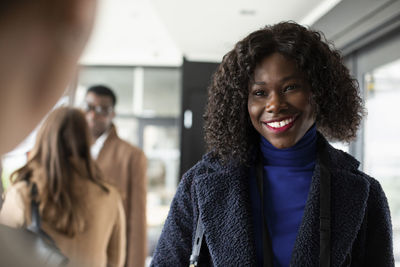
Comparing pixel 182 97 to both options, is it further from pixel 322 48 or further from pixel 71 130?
pixel 322 48

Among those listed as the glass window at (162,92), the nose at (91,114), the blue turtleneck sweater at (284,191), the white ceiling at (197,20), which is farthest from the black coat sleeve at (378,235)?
the glass window at (162,92)

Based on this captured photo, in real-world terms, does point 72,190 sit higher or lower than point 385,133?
lower

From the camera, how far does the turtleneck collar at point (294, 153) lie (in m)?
1.25

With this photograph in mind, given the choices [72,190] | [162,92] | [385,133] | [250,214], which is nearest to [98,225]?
[72,190]

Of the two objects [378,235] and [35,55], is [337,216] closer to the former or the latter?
[378,235]

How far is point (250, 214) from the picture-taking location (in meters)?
1.17

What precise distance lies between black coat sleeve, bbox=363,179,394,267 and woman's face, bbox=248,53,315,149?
11.5 inches

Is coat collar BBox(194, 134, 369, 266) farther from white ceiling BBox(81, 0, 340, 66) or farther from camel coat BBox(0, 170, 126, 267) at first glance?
white ceiling BBox(81, 0, 340, 66)

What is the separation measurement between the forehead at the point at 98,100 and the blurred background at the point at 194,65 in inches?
19.4

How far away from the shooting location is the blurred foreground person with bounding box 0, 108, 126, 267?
1.48m

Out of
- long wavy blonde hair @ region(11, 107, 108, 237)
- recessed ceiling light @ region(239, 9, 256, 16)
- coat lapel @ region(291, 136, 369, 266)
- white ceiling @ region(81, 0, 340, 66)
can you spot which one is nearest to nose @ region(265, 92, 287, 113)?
coat lapel @ region(291, 136, 369, 266)

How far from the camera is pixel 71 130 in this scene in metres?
1.76

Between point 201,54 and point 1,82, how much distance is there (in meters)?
5.56

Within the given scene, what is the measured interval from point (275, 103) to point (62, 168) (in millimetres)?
930
